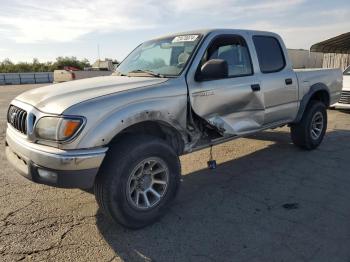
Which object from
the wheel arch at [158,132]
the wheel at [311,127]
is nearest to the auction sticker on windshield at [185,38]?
the wheel arch at [158,132]

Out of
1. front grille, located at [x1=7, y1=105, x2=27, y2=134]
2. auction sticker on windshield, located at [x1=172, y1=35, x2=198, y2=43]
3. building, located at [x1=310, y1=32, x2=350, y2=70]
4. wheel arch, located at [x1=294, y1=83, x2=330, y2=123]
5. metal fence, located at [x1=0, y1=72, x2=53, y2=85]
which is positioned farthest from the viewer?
metal fence, located at [x1=0, y1=72, x2=53, y2=85]

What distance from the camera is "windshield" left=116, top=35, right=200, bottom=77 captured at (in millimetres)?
4184

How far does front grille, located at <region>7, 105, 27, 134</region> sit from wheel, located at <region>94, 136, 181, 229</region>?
89 centimetres

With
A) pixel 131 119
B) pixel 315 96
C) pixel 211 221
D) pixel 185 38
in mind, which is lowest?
pixel 211 221

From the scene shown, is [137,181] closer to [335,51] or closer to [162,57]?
[162,57]

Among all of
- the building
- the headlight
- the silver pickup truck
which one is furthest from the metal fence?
the headlight

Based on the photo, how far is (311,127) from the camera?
6203 millimetres

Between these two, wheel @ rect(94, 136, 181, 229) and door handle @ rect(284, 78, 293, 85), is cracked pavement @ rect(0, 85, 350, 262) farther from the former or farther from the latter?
door handle @ rect(284, 78, 293, 85)

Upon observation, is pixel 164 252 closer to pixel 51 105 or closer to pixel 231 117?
pixel 51 105

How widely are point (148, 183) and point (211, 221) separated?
2.48 ft

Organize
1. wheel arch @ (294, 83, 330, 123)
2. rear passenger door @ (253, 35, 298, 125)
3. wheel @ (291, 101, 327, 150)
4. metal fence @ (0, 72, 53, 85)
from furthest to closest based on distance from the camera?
metal fence @ (0, 72, 53, 85)
wheel @ (291, 101, 327, 150)
wheel arch @ (294, 83, 330, 123)
rear passenger door @ (253, 35, 298, 125)

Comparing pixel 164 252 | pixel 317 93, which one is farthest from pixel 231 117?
pixel 317 93

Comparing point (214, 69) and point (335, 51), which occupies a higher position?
point (335, 51)

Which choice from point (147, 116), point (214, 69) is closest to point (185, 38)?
point (214, 69)
